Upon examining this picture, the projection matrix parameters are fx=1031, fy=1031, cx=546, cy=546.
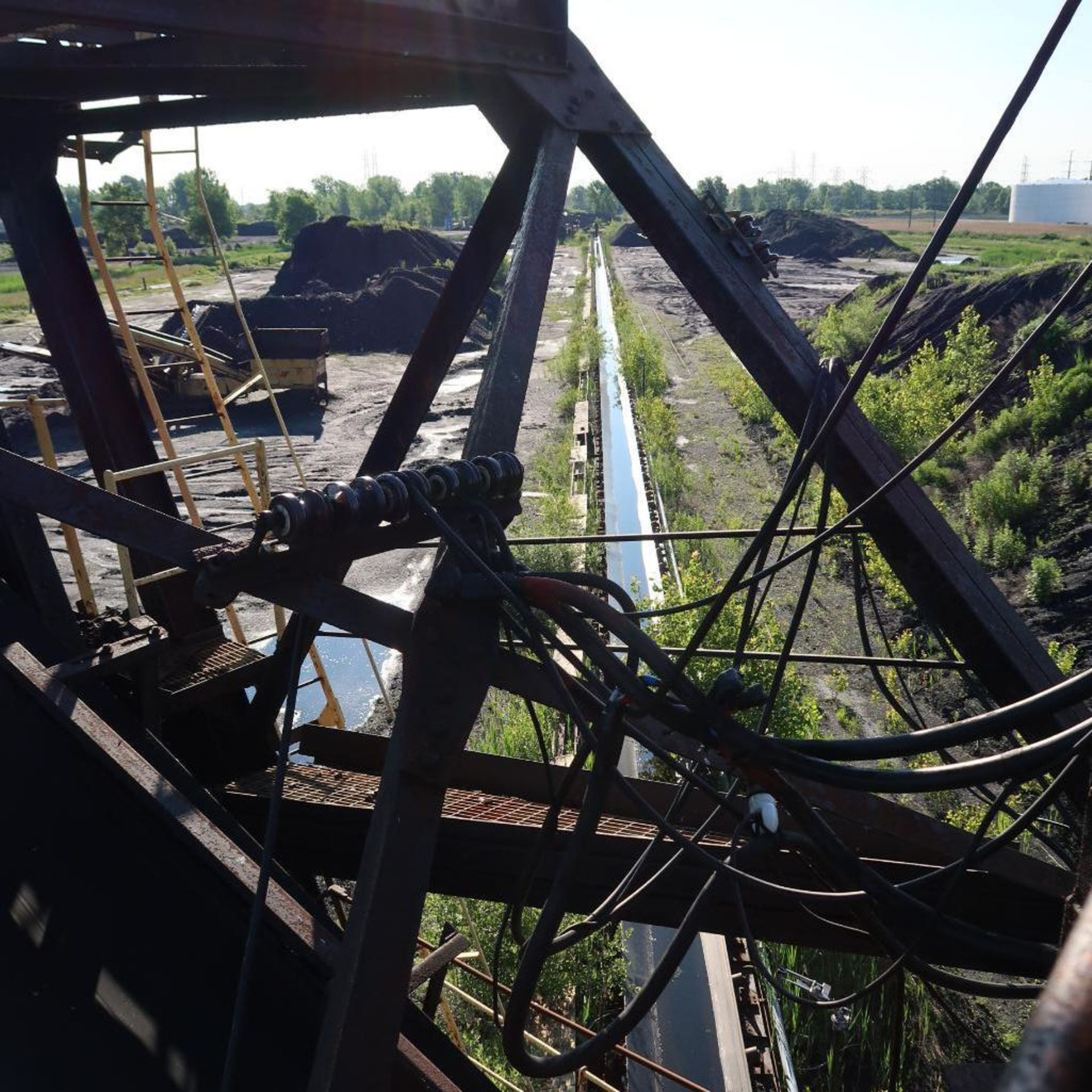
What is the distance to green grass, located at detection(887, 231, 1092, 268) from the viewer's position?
125 feet

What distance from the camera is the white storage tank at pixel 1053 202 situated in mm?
96750

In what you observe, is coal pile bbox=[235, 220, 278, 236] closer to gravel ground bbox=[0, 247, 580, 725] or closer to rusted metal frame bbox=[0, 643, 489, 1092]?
gravel ground bbox=[0, 247, 580, 725]

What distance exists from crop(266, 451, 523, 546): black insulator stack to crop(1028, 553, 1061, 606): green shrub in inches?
515

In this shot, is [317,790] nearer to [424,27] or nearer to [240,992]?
[240,992]

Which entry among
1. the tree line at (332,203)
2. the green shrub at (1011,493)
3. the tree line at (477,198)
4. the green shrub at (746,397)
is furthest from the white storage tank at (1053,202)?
the green shrub at (1011,493)

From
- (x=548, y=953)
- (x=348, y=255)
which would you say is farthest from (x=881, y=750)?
(x=348, y=255)

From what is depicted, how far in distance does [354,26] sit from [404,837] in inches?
78.6

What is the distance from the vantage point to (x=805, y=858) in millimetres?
2881

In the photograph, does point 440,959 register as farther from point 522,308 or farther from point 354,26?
point 354,26

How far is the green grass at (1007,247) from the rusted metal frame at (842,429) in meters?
28.1

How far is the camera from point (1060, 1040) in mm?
688

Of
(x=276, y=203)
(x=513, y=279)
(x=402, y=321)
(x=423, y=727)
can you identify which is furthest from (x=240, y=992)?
(x=276, y=203)

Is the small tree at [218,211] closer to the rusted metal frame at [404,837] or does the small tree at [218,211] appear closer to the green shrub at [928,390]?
the green shrub at [928,390]

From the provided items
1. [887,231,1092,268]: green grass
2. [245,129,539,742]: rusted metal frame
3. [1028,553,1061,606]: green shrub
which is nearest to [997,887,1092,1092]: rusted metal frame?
[245,129,539,742]: rusted metal frame
